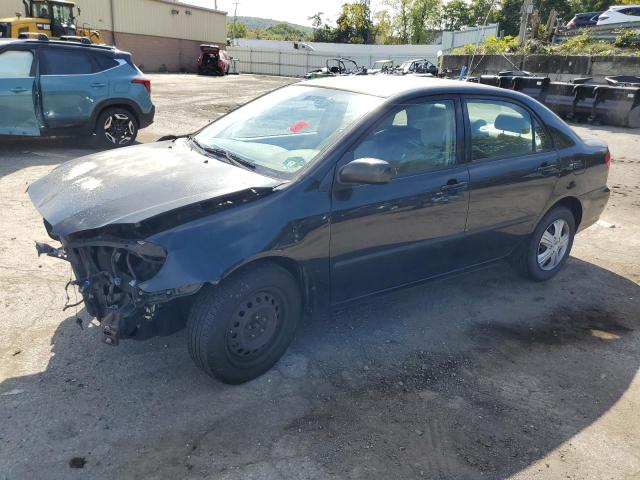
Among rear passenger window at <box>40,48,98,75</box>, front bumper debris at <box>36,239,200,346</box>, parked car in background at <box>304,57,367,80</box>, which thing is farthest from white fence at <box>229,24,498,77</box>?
front bumper debris at <box>36,239,200,346</box>

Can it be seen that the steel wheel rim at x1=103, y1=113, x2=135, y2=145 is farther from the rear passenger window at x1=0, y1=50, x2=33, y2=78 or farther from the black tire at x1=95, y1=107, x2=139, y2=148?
the rear passenger window at x1=0, y1=50, x2=33, y2=78

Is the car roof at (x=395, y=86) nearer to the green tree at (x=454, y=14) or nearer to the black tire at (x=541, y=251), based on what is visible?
the black tire at (x=541, y=251)

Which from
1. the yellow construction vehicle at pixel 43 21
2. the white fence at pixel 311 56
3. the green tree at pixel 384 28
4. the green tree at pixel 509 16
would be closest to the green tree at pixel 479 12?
the green tree at pixel 509 16

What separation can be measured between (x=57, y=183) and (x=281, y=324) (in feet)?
5.56

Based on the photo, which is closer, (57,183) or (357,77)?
(57,183)

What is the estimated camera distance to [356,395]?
3.18m

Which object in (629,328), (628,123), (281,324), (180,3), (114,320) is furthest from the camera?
(180,3)

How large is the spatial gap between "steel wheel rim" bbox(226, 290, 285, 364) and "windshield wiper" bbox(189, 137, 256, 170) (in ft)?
2.82

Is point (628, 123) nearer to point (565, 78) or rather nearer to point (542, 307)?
point (565, 78)

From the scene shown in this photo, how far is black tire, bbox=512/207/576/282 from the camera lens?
4719 millimetres

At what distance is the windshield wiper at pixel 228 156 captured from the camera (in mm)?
3441

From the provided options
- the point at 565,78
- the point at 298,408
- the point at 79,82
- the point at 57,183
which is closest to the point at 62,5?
the point at 79,82

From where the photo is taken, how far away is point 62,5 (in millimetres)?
20688

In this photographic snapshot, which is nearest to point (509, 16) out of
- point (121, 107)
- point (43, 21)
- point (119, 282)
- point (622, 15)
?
point (622, 15)
